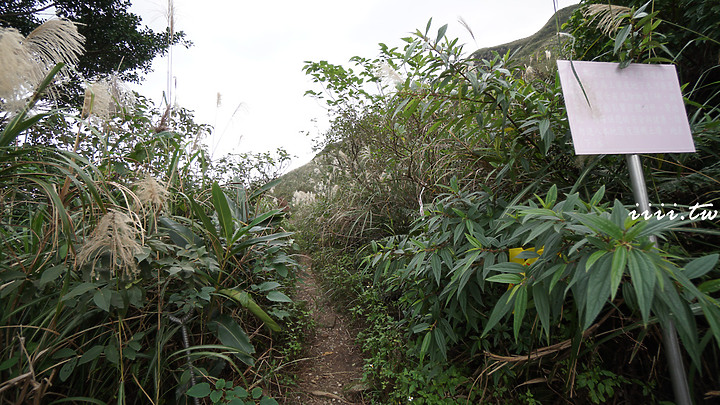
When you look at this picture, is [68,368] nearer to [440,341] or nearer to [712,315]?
[440,341]

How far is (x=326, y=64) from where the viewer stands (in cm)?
379

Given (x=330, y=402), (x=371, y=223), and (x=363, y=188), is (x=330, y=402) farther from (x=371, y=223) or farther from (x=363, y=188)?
(x=363, y=188)

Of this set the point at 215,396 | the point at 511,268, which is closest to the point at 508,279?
the point at 511,268

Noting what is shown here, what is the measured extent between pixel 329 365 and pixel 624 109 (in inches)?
84.3

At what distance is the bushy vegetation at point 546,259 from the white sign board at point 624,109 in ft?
0.32

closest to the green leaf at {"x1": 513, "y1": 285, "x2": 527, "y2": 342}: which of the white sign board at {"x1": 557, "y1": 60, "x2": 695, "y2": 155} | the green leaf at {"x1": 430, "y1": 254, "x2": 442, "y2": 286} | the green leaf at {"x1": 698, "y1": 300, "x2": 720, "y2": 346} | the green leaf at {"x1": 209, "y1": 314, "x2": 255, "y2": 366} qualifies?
the green leaf at {"x1": 698, "y1": 300, "x2": 720, "y2": 346}

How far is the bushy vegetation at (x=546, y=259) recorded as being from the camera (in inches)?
28.1

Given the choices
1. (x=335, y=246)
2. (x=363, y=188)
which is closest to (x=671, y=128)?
(x=363, y=188)

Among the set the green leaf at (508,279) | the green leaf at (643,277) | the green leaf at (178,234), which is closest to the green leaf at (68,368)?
the green leaf at (178,234)

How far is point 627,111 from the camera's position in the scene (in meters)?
1.14

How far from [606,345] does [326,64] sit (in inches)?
146

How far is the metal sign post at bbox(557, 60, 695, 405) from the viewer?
1.08m

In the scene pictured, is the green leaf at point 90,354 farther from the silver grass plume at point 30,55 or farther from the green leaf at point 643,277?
the green leaf at point 643,277

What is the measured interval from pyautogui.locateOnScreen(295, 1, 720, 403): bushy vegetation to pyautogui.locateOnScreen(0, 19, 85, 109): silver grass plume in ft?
4.68
